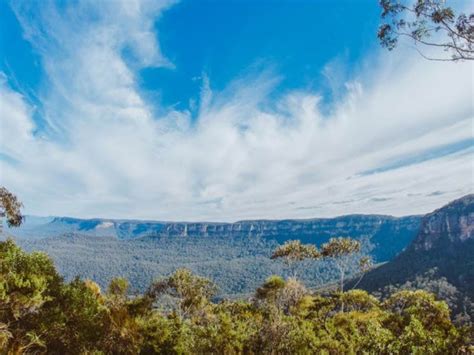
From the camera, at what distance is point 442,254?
153m

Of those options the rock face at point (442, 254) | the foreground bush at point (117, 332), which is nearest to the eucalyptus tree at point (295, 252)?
the foreground bush at point (117, 332)

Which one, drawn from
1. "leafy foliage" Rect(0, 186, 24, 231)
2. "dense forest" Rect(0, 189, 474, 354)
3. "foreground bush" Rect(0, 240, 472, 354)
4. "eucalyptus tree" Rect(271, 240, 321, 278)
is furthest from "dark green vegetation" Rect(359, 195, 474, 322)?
"leafy foliage" Rect(0, 186, 24, 231)

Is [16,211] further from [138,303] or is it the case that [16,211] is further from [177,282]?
[177,282]

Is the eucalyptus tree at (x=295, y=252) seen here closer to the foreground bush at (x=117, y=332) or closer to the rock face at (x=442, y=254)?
the foreground bush at (x=117, y=332)

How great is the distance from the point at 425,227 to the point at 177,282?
16971 cm

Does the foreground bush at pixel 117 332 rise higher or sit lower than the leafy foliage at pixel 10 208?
lower

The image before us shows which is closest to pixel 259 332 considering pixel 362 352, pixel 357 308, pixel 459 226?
pixel 362 352

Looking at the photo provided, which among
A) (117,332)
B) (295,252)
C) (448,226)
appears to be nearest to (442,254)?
(448,226)

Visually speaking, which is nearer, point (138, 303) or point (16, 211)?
point (16, 211)

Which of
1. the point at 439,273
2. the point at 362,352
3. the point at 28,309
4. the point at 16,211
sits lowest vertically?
the point at 439,273

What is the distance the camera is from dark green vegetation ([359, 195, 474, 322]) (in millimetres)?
105375

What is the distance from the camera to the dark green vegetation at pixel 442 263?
346 ft

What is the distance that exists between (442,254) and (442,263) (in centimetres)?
1586

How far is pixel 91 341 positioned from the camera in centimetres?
1689
